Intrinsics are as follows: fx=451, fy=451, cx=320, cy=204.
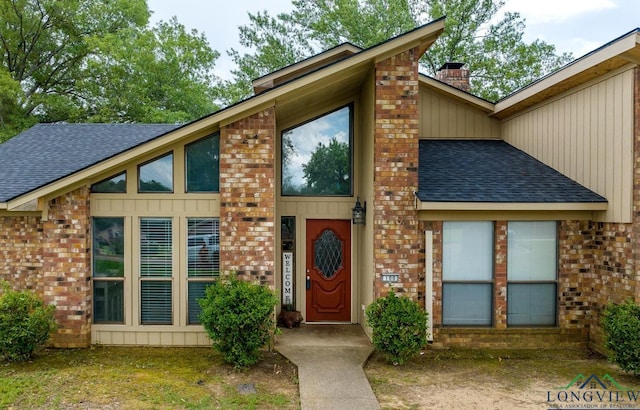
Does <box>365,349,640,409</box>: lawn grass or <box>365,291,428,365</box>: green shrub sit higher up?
<box>365,291,428,365</box>: green shrub

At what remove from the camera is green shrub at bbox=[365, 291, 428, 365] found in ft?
21.4

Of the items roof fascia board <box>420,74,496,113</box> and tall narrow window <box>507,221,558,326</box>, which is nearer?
tall narrow window <box>507,221,558,326</box>

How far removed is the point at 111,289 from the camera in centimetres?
745

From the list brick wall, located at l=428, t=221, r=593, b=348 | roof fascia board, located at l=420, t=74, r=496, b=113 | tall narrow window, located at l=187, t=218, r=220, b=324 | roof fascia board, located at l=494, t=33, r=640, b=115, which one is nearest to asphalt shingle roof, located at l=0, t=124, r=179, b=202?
tall narrow window, located at l=187, t=218, r=220, b=324

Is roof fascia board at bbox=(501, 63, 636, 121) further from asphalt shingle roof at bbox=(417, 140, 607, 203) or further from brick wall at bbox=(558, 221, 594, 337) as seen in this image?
brick wall at bbox=(558, 221, 594, 337)

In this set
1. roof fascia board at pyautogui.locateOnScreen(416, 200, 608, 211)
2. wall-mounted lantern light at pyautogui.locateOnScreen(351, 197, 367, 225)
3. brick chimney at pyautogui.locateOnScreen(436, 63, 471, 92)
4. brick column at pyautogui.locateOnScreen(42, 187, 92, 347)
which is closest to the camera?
roof fascia board at pyautogui.locateOnScreen(416, 200, 608, 211)

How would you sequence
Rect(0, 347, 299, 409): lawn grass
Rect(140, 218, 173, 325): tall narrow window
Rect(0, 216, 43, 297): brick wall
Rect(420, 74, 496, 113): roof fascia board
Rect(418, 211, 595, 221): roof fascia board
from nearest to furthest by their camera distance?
Rect(0, 347, 299, 409): lawn grass → Rect(418, 211, 595, 221): roof fascia board → Rect(140, 218, 173, 325): tall narrow window → Rect(0, 216, 43, 297): brick wall → Rect(420, 74, 496, 113): roof fascia board

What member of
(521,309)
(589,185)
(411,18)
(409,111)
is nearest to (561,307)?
(521,309)

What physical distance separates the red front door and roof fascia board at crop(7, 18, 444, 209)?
284 centimetres

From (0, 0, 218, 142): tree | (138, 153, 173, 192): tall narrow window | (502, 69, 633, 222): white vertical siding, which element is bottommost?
(138, 153, 173, 192): tall narrow window

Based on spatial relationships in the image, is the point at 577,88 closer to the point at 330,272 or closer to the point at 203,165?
the point at 330,272

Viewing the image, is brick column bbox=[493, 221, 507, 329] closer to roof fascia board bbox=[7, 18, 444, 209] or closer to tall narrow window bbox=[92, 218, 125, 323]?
roof fascia board bbox=[7, 18, 444, 209]

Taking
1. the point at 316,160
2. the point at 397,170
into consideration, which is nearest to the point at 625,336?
the point at 397,170

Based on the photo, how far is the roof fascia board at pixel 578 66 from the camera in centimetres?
602
